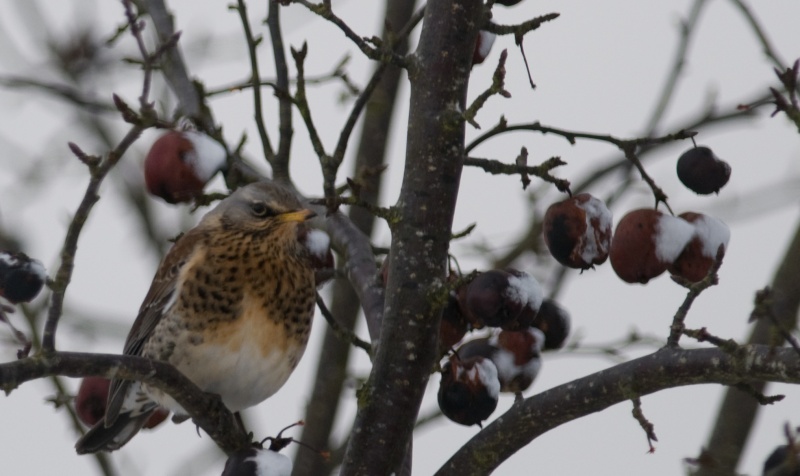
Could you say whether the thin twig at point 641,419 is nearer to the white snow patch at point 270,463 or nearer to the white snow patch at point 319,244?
the white snow patch at point 270,463

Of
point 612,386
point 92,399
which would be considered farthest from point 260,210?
point 612,386

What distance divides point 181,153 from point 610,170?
2352 millimetres

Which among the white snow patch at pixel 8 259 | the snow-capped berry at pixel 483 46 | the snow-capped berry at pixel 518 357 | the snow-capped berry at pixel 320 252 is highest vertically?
the snow-capped berry at pixel 483 46

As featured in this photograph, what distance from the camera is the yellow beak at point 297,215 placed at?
11.7 ft

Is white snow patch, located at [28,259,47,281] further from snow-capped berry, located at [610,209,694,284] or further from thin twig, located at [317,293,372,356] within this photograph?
snow-capped berry, located at [610,209,694,284]

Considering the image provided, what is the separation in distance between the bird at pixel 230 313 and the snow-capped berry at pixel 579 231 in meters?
1.08

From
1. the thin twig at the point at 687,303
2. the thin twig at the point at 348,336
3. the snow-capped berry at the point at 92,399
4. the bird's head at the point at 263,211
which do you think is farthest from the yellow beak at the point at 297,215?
the thin twig at the point at 687,303

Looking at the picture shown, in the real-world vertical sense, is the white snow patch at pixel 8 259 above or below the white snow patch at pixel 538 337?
below

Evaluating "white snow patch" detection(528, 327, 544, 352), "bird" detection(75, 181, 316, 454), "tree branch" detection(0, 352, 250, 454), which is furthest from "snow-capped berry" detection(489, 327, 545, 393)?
"bird" detection(75, 181, 316, 454)

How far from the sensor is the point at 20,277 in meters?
2.55

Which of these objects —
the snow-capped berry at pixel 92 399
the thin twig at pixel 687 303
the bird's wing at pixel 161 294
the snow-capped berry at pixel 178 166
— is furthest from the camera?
the bird's wing at pixel 161 294

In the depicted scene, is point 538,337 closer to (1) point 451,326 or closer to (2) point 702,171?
(1) point 451,326

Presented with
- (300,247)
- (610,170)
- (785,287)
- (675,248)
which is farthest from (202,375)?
(785,287)

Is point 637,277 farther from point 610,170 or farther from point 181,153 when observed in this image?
point 610,170
